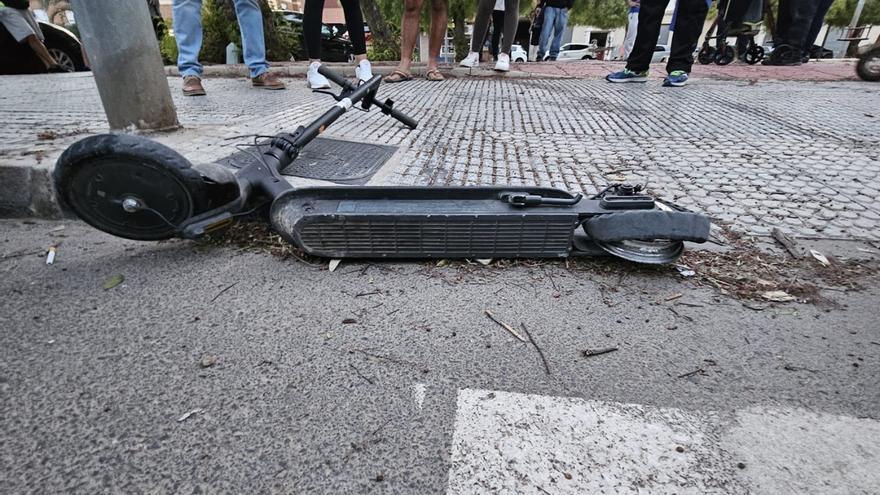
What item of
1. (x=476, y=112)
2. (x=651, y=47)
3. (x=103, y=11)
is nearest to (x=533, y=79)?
(x=651, y=47)

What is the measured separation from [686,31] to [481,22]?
3.26m

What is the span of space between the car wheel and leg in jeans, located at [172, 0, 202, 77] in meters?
5.69

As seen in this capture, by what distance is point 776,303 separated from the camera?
1.70 meters

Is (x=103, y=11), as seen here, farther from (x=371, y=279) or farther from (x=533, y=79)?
(x=533, y=79)

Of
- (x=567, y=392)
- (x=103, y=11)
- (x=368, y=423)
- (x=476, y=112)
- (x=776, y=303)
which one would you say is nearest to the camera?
(x=368, y=423)

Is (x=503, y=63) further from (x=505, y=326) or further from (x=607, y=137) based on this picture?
(x=505, y=326)

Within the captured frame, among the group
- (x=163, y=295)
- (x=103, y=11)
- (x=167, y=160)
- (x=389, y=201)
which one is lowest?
(x=163, y=295)

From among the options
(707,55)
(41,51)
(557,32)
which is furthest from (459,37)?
(41,51)

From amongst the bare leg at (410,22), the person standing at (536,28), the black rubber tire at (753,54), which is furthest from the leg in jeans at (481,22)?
the person standing at (536,28)

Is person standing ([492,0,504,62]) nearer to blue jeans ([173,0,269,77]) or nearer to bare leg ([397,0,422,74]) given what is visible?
bare leg ([397,0,422,74])

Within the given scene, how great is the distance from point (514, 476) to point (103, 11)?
3.35 m

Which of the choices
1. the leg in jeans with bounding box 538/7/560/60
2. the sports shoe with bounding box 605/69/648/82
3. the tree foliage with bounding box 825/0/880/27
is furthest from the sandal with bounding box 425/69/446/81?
the tree foliage with bounding box 825/0/880/27

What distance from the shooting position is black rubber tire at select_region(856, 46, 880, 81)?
6.89 metres

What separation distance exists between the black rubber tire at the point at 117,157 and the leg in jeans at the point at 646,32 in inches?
250
